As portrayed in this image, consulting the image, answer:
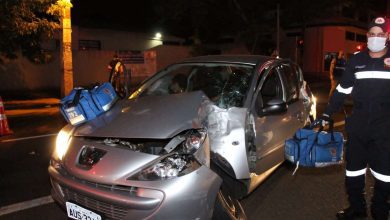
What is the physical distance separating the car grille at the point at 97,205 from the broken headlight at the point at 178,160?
0.28 meters

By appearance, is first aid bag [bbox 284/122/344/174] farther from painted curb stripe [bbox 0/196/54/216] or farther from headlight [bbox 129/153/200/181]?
painted curb stripe [bbox 0/196/54/216]

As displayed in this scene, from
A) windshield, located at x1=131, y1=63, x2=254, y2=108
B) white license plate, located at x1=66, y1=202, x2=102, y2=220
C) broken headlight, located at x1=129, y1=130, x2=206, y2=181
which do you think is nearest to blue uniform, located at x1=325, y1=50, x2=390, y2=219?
windshield, located at x1=131, y1=63, x2=254, y2=108

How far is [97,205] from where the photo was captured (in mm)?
3297

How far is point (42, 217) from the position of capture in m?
4.48

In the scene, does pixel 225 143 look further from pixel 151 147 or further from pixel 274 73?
pixel 274 73

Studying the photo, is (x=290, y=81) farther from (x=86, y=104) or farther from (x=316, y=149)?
(x=86, y=104)

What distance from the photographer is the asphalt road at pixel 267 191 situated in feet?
15.1

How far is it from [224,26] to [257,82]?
26.5m

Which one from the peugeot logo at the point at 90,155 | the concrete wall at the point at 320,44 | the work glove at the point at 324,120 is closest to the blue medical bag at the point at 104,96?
the peugeot logo at the point at 90,155

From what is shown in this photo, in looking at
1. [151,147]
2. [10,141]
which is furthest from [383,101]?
[10,141]

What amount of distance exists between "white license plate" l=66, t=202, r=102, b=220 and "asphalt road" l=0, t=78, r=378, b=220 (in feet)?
3.59

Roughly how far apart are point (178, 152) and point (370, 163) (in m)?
1.99

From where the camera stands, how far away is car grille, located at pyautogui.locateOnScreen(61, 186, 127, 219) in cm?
320

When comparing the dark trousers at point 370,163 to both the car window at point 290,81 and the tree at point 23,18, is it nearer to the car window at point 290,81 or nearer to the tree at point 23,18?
→ the car window at point 290,81
